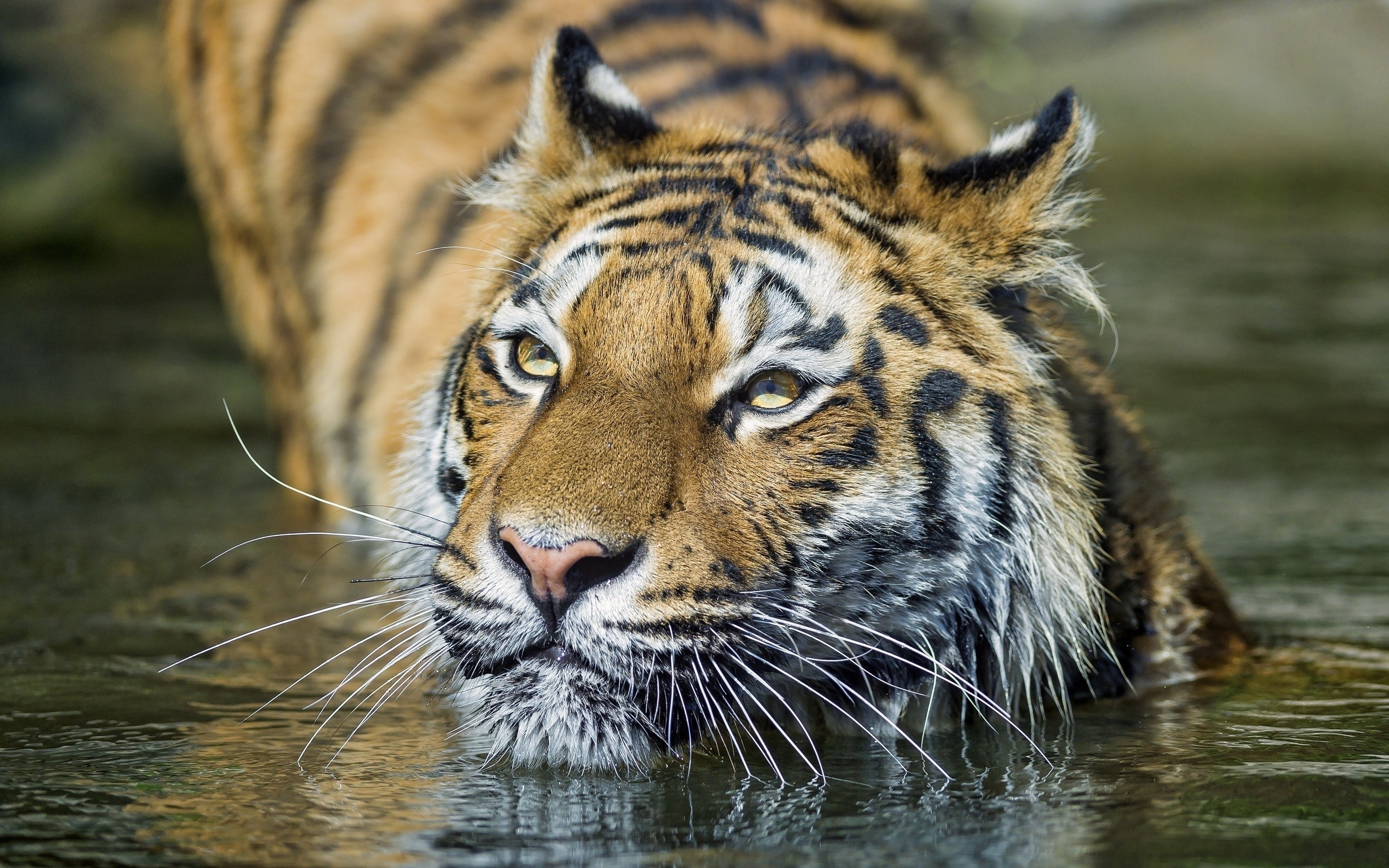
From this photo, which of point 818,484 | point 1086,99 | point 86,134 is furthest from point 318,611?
point 86,134

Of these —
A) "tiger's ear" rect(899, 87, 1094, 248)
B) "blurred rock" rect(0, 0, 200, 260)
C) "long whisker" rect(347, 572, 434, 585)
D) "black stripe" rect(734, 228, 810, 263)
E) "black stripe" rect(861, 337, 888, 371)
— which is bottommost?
"long whisker" rect(347, 572, 434, 585)

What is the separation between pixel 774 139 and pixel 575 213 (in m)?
0.42

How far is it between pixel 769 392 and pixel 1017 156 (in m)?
0.62

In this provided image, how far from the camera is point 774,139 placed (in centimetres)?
323

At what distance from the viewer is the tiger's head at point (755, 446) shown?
2432 mm

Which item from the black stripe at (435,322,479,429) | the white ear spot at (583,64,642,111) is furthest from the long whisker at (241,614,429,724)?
the white ear spot at (583,64,642,111)

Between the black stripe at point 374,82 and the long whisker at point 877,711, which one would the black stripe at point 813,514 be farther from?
the black stripe at point 374,82

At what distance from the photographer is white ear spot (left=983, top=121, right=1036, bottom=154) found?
114 inches

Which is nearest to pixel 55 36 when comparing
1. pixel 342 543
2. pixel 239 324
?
pixel 239 324

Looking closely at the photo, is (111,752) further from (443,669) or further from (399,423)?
(399,423)

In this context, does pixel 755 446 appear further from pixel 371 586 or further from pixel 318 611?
pixel 371 586

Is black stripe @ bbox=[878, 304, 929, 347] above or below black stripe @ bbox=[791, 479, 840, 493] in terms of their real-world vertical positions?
above

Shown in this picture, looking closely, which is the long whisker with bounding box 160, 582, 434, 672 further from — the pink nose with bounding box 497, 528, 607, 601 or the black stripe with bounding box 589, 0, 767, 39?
the black stripe with bounding box 589, 0, 767, 39

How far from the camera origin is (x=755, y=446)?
8.61 feet
